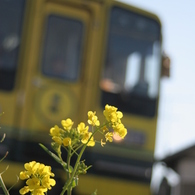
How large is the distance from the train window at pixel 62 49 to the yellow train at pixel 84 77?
0.01 m

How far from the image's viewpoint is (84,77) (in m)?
7.54

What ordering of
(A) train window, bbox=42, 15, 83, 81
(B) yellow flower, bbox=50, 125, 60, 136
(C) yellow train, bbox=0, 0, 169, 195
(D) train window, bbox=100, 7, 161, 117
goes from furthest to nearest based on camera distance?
(D) train window, bbox=100, 7, 161, 117, (A) train window, bbox=42, 15, 83, 81, (C) yellow train, bbox=0, 0, 169, 195, (B) yellow flower, bbox=50, 125, 60, 136

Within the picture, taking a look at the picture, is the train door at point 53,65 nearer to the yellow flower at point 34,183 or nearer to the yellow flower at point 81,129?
the yellow flower at point 81,129

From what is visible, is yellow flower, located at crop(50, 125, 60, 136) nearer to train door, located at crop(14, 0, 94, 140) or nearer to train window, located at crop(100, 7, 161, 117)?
train door, located at crop(14, 0, 94, 140)

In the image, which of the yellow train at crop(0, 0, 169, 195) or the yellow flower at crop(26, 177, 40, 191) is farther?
the yellow train at crop(0, 0, 169, 195)

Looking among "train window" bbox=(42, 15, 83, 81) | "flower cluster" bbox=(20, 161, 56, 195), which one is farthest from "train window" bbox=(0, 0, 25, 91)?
"flower cluster" bbox=(20, 161, 56, 195)

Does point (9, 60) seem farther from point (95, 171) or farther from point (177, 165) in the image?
point (177, 165)

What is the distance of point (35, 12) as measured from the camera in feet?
24.3

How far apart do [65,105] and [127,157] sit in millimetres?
946

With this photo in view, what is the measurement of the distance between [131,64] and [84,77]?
637 millimetres

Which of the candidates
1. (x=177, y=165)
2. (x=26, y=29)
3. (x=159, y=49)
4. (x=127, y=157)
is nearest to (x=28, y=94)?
(x=26, y=29)

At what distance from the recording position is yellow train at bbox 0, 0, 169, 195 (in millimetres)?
6973

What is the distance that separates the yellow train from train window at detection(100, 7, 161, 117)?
1 centimetres

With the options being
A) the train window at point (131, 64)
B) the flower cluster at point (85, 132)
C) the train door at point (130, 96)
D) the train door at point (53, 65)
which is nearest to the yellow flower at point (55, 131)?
the flower cluster at point (85, 132)
